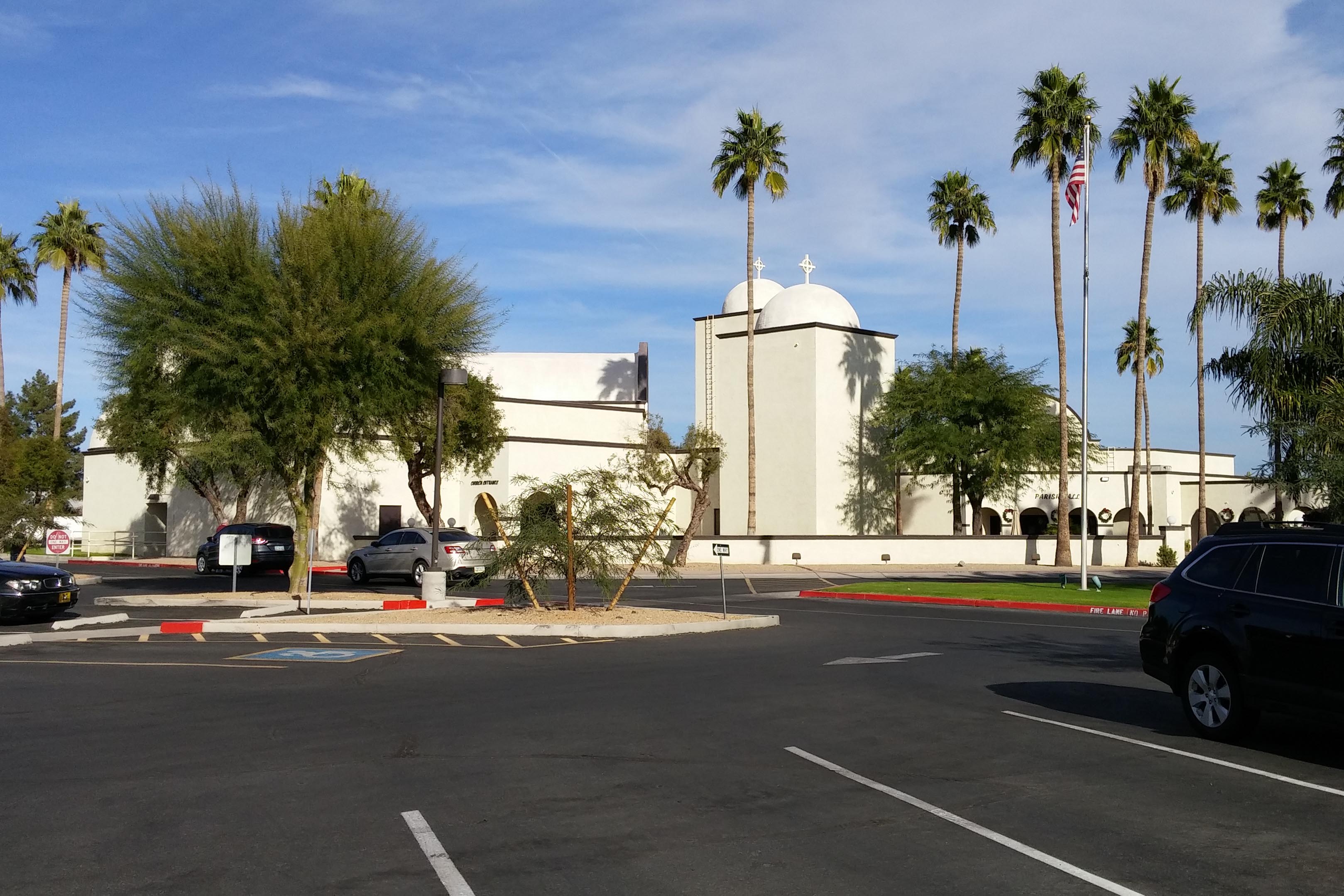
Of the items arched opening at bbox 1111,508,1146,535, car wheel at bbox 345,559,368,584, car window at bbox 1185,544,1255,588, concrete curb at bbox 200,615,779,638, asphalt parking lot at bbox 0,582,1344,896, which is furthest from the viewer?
arched opening at bbox 1111,508,1146,535

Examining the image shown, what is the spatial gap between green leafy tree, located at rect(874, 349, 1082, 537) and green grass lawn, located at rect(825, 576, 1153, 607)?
1337 cm

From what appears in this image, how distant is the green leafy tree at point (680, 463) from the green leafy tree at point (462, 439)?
5.52 metres

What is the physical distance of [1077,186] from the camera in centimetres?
3181

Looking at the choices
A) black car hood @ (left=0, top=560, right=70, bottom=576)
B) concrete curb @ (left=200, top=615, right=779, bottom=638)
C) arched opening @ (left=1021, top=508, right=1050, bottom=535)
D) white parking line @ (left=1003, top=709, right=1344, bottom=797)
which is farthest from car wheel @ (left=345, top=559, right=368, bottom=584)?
arched opening @ (left=1021, top=508, right=1050, bottom=535)

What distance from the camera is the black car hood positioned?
20516 mm

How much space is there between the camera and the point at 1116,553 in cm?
4819

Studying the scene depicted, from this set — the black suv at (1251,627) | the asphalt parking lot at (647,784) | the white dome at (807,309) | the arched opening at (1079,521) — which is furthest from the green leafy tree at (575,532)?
the arched opening at (1079,521)

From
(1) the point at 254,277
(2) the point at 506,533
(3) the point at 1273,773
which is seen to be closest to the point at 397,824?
(3) the point at 1273,773

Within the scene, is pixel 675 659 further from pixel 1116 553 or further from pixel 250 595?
pixel 1116 553

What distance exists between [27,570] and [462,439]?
2298cm

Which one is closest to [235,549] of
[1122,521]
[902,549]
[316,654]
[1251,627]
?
[316,654]

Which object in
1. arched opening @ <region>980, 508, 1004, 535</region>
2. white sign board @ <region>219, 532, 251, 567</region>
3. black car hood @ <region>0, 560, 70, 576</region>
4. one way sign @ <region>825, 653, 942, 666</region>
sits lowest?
one way sign @ <region>825, 653, 942, 666</region>

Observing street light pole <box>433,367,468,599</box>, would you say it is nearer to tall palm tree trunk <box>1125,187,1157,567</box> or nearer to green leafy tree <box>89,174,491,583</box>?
green leafy tree <box>89,174,491,583</box>

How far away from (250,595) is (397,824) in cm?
2137
